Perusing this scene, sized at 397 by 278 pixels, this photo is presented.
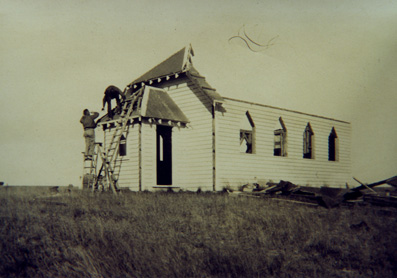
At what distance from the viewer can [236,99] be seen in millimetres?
19562

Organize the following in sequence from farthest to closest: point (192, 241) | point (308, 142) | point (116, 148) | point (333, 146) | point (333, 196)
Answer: point (333, 146) < point (308, 142) < point (116, 148) < point (333, 196) < point (192, 241)

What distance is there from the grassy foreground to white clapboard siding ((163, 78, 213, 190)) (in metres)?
5.78

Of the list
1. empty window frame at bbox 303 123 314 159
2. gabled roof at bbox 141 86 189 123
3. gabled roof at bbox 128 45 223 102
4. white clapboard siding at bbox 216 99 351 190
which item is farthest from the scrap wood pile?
empty window frame at bbox 303 123 314 159

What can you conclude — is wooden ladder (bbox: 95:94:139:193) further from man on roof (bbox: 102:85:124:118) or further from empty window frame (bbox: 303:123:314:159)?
empty window frame (bbox: 303:123:314:159)

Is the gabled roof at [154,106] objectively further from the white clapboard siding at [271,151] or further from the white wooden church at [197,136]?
the white clapboard siding at [271,151]

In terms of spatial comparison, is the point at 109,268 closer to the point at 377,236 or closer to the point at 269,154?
the point at 377,236

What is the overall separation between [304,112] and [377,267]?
1666 centimetres

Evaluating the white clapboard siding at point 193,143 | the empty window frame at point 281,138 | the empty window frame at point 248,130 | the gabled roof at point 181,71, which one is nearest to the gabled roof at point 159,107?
the white clapboard siding at point 193,143

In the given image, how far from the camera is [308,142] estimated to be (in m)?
A: 24.0

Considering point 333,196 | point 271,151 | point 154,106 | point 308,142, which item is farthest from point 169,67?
point 333,196

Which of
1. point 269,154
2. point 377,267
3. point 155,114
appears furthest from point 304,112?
point 377,267

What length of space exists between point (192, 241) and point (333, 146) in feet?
63.7

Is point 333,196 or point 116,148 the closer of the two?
point 333,196

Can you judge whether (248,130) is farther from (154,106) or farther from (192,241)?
(192,241)
